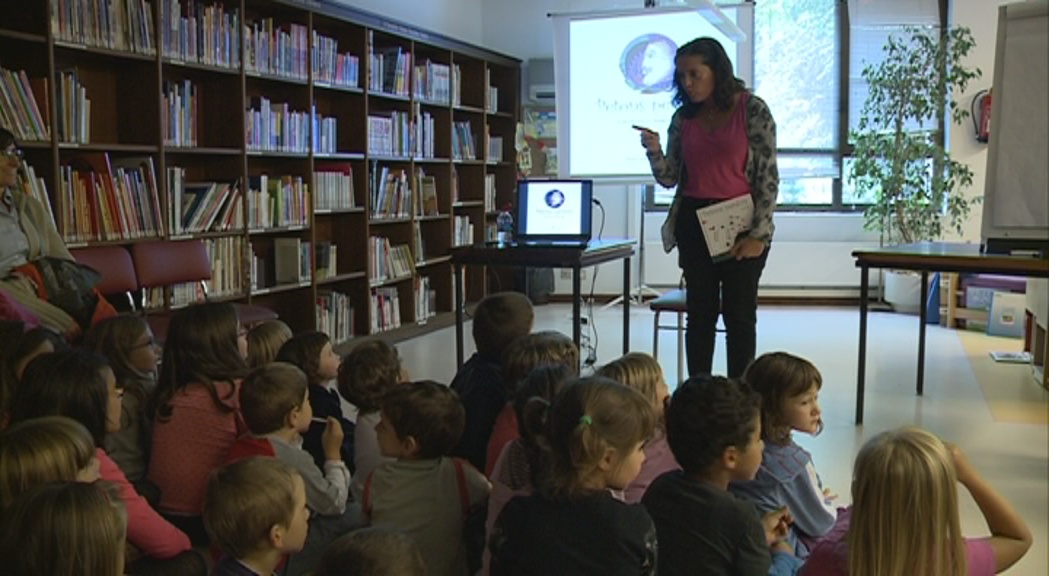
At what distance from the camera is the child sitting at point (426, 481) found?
1.85 metres

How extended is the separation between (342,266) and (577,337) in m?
2.50

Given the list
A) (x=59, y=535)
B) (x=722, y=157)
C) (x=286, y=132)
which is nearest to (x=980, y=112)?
(x=722, y=157)

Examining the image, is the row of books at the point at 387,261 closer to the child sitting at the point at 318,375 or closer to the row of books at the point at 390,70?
the row of books at the point at 390,70

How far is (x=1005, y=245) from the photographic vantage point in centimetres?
284

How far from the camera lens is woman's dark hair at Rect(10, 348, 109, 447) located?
1.89 metres

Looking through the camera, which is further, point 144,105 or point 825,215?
point 825,215

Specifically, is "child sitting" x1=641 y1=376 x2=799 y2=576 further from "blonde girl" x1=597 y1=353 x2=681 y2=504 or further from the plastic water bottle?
the plastic water bottle

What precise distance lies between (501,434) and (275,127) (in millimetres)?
3371

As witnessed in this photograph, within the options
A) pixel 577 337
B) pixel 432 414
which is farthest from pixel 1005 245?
pixel 432 414

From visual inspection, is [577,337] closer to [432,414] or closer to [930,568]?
[432,414]

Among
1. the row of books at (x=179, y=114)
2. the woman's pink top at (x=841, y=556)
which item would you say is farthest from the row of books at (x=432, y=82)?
the woman's pink top at (x=841, y=556)

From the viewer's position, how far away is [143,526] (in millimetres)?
1847

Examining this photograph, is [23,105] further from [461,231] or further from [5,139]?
[461,231]

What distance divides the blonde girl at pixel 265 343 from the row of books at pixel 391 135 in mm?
3151
